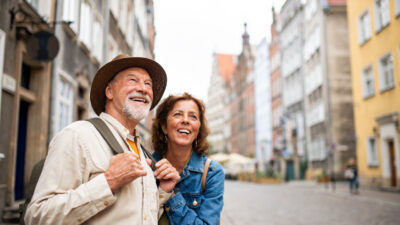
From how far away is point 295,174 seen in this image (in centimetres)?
3672

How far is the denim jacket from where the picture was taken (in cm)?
259

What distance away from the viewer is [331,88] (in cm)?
3095

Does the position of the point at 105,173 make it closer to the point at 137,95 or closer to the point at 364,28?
the point at 137,95

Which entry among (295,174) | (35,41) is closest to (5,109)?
(35,41)

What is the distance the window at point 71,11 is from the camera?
11.4 m

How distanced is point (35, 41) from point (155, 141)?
624 centimetres

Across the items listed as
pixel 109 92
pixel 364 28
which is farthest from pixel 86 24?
pixel 364 28

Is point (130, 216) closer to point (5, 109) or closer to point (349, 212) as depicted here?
point (5, 109)

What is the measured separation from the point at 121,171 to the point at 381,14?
2059cm

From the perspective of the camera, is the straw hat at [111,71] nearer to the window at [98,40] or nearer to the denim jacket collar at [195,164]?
the denim jacket collar at [195,164]

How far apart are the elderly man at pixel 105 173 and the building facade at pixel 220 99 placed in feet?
247

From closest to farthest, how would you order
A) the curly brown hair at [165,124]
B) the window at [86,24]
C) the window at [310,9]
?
the curly brown hair at [165,124] → the window at [86,24] → the window at [310,9]

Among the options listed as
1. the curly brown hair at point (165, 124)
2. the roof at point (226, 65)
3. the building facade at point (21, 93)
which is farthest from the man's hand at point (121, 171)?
the roof at point (226, 65)

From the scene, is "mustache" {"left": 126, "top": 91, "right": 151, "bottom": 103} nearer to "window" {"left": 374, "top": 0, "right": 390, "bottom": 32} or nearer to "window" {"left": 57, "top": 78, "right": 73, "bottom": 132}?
"window" {"left": 57, "top": 78, "right": 73, "bottom": 132}
